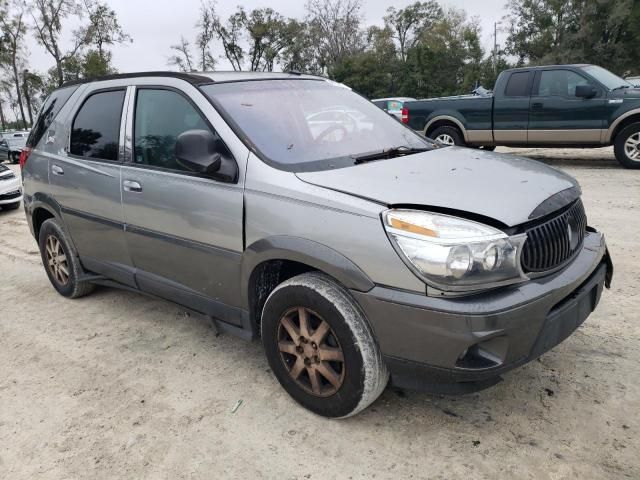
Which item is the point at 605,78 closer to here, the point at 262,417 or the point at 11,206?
the point at 262,417

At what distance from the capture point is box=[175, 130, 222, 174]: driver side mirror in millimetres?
2770

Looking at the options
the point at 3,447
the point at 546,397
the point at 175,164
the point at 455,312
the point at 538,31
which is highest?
the point at 538,31

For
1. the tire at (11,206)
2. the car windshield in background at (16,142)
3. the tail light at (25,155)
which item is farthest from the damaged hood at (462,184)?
the car windshield in background at (16,142)

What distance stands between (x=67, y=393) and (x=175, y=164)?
58.7 inches

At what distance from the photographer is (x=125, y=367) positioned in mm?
3395

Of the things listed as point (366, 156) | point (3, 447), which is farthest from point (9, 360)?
point (366, 156)

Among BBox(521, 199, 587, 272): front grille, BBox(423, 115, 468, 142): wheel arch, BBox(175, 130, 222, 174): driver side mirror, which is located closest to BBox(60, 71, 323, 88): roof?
BBox(175, 130, 222, 174): driver side mirror

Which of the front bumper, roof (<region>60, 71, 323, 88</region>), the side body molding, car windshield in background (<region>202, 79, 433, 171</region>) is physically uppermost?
roof (<region>60, 71, 323, 88</region>)

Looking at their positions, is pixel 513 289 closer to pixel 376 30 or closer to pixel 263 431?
pixel 263 431

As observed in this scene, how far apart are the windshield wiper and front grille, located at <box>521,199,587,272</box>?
972 mm

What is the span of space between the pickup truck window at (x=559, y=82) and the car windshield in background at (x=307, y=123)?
7.10 m

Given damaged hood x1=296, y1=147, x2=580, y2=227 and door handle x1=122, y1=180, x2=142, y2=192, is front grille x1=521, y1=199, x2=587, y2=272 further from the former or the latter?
door handle x1=122, y1=180, x2=142, y2=192

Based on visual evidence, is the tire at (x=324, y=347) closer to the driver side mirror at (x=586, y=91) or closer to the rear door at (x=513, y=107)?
the driver side mirror at (x=586, y=91)

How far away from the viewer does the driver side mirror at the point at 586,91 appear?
29.8ft
